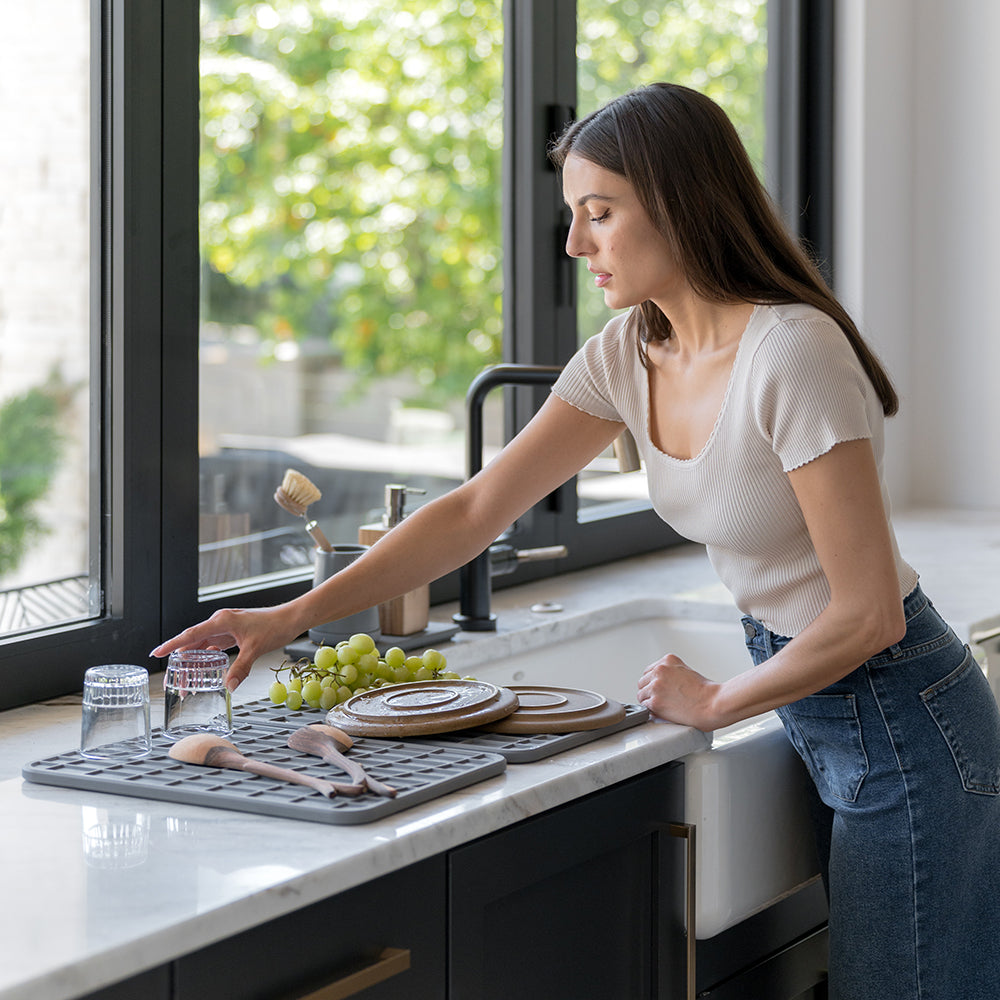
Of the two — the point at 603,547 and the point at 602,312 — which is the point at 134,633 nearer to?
the point at 603,547

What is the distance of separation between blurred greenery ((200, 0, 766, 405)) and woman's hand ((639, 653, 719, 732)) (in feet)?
18.9

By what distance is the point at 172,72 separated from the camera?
68.3 inches

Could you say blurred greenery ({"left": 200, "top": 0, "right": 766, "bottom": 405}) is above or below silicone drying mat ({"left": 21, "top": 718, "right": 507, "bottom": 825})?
above

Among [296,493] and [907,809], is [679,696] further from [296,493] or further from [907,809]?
[296,493]

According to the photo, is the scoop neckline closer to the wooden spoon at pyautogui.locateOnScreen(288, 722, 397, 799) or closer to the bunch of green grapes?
the bunch of green grapes

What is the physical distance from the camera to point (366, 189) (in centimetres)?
834

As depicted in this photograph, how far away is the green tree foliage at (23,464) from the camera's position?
2.19 m

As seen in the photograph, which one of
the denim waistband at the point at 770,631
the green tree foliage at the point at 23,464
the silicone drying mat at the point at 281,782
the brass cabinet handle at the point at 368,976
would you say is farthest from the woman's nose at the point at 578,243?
the green tree foliage at the point at 23,464

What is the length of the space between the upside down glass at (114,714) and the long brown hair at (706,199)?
26.9 inches

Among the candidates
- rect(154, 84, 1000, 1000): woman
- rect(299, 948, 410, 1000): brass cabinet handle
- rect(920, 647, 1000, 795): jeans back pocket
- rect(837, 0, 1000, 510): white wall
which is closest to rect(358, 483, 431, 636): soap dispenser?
rect(154, 84, 1000, 1000): woman

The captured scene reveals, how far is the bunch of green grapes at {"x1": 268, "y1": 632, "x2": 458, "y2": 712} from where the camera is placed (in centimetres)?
145

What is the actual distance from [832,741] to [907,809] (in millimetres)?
100

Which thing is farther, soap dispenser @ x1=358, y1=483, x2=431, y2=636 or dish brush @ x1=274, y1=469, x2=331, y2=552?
soap dispenser @ x1=358, y1=483, x2=431, y2=636

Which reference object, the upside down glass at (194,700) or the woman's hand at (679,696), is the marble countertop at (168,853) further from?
the upside down glass at (194,700)
